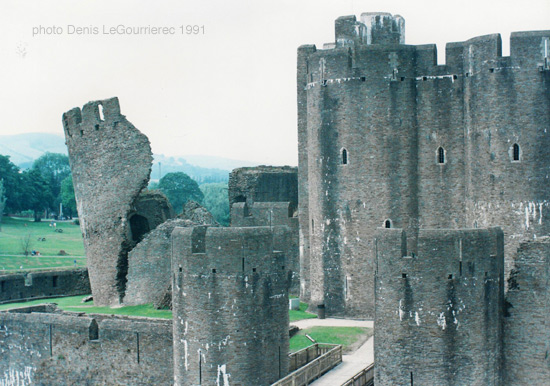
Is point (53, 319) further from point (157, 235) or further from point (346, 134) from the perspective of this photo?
point (346, 134)

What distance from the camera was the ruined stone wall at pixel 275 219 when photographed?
3881cm

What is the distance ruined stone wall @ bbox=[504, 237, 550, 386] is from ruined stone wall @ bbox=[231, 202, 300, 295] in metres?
16.0

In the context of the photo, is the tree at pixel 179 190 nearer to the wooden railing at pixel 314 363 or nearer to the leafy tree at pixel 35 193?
the leafy tree at pixel 35 193

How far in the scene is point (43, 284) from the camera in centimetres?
3847

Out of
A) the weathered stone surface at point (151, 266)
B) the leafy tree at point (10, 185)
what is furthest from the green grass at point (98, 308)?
the leafy tree at point (10, 185)

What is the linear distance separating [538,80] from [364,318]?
11.1 m

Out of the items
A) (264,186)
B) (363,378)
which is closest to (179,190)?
(264,186)

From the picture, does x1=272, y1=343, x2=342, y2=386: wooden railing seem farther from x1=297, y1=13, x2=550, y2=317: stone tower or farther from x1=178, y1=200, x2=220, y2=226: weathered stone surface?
x1=178, y1=200, x2=220, y2=226: weathered stone surface

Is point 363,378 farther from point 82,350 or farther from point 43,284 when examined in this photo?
point 43,284

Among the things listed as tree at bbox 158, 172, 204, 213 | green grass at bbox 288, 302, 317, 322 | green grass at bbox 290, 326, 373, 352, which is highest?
tree at bbox 158, 172, 204, 213

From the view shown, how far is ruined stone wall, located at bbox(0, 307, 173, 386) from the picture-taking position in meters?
25.9

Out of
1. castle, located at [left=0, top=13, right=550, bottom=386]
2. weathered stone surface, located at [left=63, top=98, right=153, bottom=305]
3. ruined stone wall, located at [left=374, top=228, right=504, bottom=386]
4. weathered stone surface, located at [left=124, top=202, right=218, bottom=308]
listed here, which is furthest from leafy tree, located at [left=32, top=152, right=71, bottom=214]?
ruined stone wall, located at [left=374, top=228, right=504, bottom=386]

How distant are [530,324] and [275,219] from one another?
18.3 m

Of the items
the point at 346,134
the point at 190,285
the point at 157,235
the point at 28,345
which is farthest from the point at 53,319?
the point at 346,134
